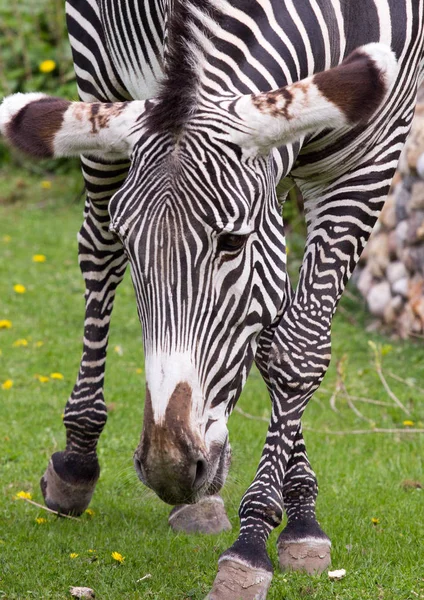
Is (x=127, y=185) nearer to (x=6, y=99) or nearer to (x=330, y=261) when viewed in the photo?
(x=6, y=99)

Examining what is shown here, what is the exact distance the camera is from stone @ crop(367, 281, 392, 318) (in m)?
9.18

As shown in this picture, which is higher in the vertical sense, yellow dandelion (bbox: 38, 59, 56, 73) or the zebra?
the zebra

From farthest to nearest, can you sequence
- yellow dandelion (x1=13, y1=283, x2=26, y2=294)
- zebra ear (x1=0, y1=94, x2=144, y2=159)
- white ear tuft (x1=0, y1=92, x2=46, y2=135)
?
yellow dandelion (x1=13, y1=283, x2=26, y2=294) → white ear tuft (x1=0, y1=92, x2=46, y2=135) → zebra ear (x1=0, y1=94, x2=144, y2=159)

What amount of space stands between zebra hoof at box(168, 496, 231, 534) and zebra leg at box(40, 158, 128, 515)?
21.9 inches

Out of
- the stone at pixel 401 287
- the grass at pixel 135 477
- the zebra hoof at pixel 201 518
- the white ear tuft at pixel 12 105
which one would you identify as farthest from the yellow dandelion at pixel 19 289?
the white ear tuft at pixel 12 105

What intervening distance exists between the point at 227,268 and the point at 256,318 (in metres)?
0.27

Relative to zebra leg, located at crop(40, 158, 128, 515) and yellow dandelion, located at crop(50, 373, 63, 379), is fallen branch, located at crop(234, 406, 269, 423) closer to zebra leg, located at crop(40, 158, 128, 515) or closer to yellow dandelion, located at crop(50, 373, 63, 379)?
yellow dandelion, located at crop(50, 373, 63, 379)

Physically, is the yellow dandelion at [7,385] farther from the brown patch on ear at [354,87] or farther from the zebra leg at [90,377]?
the brown patch on ear at [354,87]

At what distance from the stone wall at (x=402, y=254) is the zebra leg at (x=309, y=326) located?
453 centimetres

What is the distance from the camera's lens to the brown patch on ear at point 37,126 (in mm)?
3482

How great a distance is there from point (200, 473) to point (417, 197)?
5.94 meters

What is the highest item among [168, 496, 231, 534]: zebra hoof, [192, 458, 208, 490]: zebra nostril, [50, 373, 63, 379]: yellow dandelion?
[192, 458, 208, 490]: zebra nostril

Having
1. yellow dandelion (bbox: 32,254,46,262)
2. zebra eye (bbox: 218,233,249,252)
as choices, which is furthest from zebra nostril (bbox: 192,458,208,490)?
yellow dandelion (bbox: 32,254,46,262)

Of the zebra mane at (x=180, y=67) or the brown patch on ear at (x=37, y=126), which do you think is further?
the brown patch on ear at (x=37, y=126)
